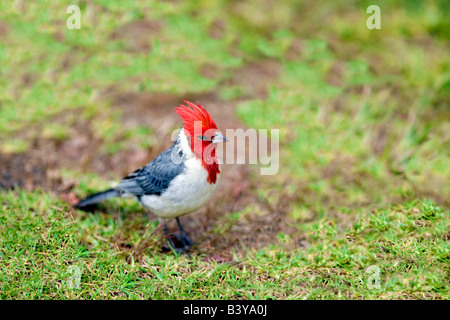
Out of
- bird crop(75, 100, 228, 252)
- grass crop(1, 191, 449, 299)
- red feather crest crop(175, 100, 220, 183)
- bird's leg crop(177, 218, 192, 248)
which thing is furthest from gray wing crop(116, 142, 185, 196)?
bird's leg crop(177, 218, 192, 248)

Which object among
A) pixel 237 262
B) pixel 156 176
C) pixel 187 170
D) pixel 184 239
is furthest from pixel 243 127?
pixel 237 262

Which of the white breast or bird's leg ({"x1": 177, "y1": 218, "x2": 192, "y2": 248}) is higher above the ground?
the white breast

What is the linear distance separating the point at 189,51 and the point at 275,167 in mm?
3139

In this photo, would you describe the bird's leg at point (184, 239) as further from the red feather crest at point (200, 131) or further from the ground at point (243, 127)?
the red feather crest at point (200, 131)

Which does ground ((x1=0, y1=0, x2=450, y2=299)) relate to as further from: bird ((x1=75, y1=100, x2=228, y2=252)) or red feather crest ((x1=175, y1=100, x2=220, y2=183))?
red feather crest ((x1=175, y1=100, x2=220, y2=183))

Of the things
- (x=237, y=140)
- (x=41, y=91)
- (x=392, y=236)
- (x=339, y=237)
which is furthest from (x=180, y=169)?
(x=41, y=91)

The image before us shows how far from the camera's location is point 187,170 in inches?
149

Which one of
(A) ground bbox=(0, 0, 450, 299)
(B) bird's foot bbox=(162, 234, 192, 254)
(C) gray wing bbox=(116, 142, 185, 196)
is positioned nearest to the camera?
(A) ground bbox=(0, 0, 450, 299)

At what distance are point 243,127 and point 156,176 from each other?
8.46 feet

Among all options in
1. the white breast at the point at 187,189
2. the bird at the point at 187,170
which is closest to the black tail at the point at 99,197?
the bird at the point at 187,170

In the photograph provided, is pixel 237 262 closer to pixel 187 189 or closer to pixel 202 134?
pixel 187 189

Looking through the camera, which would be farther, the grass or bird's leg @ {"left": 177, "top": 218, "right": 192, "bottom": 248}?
→ bird's leg @ {"left": 177, "top": 218, "right": 192, "bottom": 248}

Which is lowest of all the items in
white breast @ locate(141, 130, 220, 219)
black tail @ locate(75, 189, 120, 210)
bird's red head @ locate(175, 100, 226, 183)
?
black tail @ locate(75, 189, 120, 210)

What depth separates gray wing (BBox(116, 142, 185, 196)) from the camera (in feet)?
12.8
